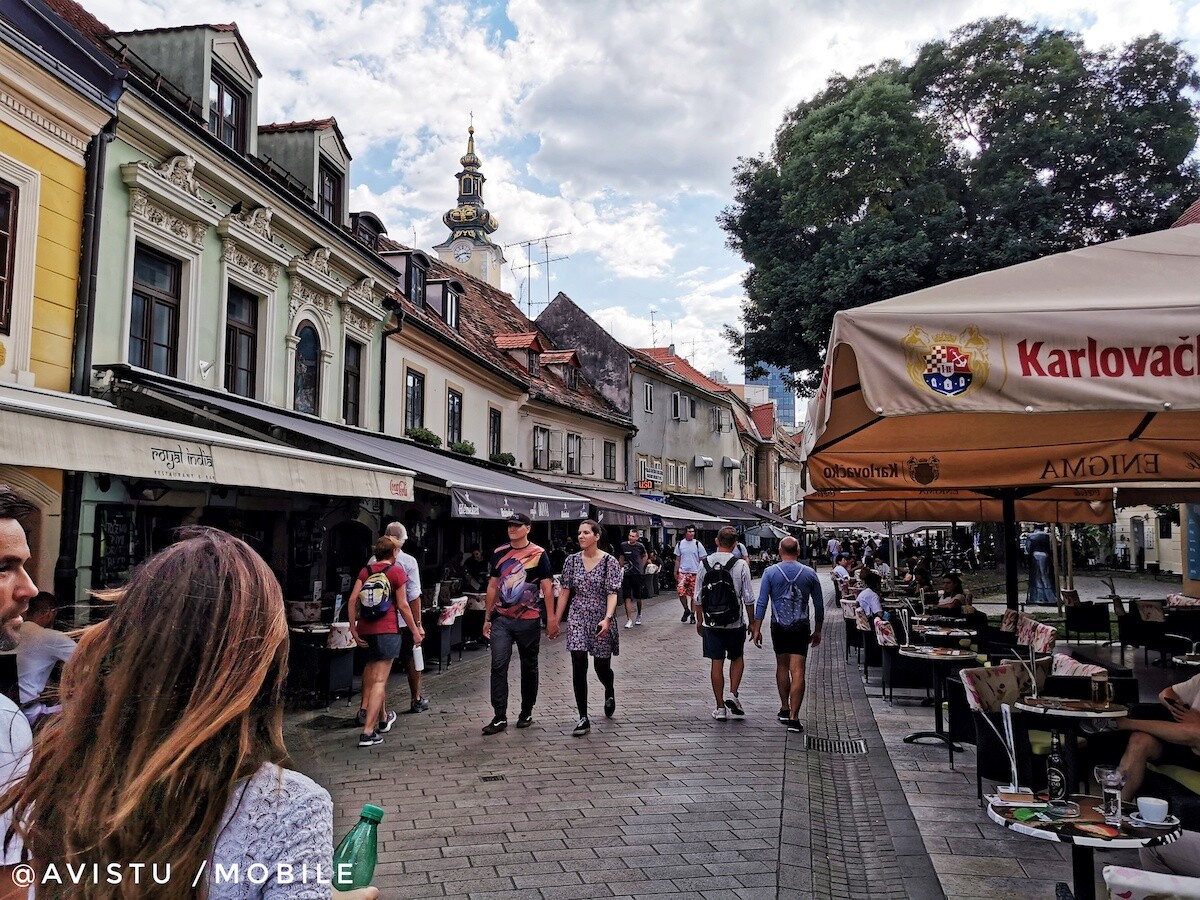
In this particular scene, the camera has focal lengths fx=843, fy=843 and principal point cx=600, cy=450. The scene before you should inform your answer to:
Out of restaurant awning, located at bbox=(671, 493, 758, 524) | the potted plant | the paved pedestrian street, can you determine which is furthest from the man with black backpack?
restaurant awning, located at bbox=(671, 493, 758, 524)

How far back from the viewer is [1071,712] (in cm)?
508

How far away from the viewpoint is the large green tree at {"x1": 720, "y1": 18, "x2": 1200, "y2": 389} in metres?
20.4

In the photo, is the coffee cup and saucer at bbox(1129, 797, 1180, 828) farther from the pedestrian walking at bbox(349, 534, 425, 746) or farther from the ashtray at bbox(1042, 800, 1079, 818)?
the pedestrian walking at bbox(349, 534, 425, 746)

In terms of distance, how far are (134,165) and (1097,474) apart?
1029cm

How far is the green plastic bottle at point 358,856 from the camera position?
5.50ft

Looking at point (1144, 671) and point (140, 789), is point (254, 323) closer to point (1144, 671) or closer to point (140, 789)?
point (140, 789)

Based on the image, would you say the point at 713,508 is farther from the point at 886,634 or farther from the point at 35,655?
the point at 35,655

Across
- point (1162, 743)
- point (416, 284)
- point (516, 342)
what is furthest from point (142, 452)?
point (516, 342)

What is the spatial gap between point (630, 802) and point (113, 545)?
693 centimetres

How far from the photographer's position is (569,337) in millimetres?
35000

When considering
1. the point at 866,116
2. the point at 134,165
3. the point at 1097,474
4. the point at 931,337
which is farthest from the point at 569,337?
the point at 931,337

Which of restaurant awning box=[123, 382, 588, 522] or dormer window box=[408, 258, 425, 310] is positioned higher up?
dormer window box=[408, 258, 425, 310]

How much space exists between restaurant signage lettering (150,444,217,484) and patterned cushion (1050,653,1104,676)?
6.57m

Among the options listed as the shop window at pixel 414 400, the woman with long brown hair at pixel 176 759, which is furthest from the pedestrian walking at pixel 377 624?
the shop window at pixel 414 400
